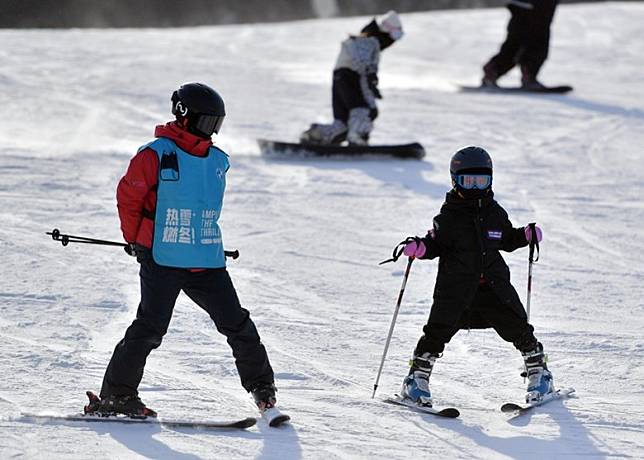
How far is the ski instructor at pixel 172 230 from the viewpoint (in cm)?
473

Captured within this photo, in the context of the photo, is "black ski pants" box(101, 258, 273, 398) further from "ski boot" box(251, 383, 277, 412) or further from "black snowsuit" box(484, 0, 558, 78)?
"black snowsuit" box(484, 0, 558, 78)

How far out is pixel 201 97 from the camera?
4.79 metres

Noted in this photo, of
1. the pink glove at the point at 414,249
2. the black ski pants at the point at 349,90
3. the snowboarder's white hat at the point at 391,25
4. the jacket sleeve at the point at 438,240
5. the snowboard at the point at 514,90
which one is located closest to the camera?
the pink glove at the point at 414,249

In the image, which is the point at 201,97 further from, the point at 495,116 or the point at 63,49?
the point at 63,49

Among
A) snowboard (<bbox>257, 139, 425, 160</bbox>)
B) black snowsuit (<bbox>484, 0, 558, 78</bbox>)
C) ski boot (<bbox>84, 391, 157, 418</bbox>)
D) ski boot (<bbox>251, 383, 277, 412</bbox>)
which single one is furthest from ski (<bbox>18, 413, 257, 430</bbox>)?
black snowsuit (<bbox>484, 0, 558, 78</bbox>)

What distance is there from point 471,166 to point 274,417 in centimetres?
135

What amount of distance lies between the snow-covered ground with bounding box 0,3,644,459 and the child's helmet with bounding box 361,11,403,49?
1.20 meters

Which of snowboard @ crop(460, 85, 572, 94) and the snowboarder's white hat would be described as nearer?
the snowboarder's white hat

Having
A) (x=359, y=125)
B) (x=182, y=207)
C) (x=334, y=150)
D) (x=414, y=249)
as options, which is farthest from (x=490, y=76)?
(x=182, y=207)

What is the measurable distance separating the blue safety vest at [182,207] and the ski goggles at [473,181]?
108 cm

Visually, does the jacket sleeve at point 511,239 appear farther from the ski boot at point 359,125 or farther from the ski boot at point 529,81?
the ski boot at point 529,81

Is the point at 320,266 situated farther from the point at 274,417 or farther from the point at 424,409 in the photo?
the point at 274,417

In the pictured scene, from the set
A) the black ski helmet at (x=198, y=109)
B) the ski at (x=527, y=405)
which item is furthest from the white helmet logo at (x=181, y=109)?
the ski at (x=527, y=405)

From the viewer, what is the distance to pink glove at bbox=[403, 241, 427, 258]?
16.5 ft
